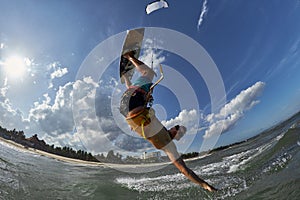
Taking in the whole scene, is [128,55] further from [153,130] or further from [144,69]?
[153,130]

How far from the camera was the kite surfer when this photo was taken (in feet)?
12.7

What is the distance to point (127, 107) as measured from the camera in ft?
12.9

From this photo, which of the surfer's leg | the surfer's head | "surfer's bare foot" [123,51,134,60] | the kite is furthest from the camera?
the kite

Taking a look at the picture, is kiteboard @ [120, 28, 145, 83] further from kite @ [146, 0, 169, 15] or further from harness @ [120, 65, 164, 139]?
harness @ [120, 65, 164, 139]

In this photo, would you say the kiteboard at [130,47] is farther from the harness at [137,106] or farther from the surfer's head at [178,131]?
the surfer's head at [178,131]

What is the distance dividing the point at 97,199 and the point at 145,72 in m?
3.23

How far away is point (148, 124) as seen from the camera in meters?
3.91

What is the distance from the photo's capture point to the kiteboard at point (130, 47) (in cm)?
472

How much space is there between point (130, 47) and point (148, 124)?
6.21ft

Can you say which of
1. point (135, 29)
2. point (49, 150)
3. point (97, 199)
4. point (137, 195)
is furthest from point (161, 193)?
point (49, 150)

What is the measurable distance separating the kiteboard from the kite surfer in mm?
618

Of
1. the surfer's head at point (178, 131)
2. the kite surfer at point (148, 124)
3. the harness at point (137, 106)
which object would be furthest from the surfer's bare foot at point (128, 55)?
the surfer's head at point (178, 131)

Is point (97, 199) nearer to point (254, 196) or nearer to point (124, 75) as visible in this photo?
point (124, 75)

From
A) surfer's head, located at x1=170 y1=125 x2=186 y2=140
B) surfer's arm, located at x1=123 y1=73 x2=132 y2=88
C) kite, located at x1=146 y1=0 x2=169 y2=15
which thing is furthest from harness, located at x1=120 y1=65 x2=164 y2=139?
kite, located at x1=146 y1=0 x2=169 y2=15
